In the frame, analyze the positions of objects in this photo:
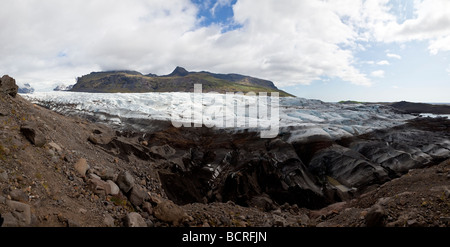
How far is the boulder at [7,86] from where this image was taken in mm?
12248

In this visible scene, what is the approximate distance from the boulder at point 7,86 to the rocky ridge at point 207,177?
92 millimetres

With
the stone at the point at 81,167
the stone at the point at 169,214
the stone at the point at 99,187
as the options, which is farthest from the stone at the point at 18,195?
the stone at the point at 169,214

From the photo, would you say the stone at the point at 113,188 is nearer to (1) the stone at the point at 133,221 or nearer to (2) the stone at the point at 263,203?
(1) the stone at the point at 133,221

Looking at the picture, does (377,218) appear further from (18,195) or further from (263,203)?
(18,195)

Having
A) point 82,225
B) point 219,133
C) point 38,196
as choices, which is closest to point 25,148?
point 38,196

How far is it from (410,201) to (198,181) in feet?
43.3

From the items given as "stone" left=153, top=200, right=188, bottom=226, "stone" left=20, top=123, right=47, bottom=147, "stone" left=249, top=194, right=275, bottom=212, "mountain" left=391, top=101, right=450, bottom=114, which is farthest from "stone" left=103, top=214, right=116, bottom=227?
"mountain" left=391, top=101, right=450, bottom=114

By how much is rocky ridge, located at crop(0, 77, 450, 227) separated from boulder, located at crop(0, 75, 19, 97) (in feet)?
0.30

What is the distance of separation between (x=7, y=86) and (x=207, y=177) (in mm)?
13954

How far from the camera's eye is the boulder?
40.2 ft

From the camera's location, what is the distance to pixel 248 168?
730 inches

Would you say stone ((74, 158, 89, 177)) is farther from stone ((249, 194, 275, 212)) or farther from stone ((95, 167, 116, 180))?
stone ((249, 194, 275, 212))

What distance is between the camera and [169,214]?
9.41 m
